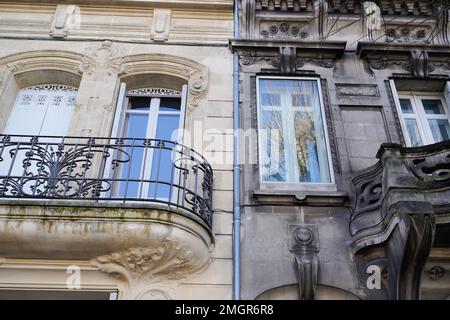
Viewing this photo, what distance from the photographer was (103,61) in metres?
7.41

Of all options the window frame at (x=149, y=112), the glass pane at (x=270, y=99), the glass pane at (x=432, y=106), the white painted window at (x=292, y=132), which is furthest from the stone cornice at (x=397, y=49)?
the window frame at (x=149, y=112)

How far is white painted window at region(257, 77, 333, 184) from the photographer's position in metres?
6.27

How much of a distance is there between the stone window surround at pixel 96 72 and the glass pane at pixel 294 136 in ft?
4.25

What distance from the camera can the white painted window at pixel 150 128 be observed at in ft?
20.1

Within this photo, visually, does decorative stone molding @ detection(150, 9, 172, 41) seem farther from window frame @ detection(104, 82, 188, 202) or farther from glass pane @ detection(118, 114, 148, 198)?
glass pane @ detection(118, 114, 148, 198)

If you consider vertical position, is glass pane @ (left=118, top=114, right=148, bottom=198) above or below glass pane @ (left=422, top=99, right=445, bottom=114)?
below

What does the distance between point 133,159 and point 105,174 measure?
519mm

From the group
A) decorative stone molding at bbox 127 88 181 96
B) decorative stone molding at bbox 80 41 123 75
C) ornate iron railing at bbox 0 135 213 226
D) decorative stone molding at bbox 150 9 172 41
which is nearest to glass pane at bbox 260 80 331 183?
ornate iron railing at bbox 0 135 213 226

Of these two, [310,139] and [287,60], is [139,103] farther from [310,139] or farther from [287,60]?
[310,139]

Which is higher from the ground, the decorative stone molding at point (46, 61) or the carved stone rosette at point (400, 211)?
the decorative stone molding at point (46, 61)

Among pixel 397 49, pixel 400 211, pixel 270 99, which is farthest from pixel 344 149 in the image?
pixel 397 49

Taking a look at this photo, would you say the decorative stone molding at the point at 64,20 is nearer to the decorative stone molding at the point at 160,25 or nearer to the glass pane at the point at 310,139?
the decorative stone molding at the point at 160,25

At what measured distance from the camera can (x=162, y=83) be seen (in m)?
7.58

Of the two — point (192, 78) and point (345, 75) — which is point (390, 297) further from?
point (192, 78)
